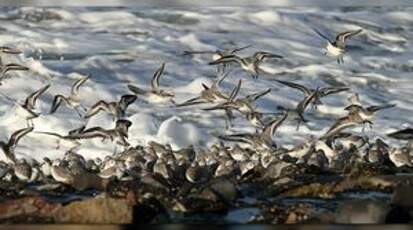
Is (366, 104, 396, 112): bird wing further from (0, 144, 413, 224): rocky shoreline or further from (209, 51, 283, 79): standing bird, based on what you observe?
(209, 51, 283, 79): standing bird

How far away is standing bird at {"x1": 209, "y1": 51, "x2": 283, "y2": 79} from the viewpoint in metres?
10.5

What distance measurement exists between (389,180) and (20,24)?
13.3ft

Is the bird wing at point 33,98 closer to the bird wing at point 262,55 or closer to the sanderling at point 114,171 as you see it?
the sanderling at point 114,171

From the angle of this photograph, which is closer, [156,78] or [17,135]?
[17,135]

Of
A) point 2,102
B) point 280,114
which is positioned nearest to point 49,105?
point 2,102

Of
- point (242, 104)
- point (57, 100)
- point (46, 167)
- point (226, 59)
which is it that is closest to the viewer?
point (46, 167)

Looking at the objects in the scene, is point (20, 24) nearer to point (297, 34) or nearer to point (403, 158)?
point (297, 34)

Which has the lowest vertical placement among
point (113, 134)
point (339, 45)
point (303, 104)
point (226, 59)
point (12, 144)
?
point (12, 144)

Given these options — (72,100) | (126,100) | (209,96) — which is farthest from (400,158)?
(72,100)

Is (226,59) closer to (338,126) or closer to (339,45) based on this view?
(339,45)

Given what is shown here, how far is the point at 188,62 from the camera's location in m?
10.8

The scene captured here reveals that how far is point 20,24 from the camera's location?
11328 mm

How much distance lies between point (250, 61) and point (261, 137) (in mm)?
1001

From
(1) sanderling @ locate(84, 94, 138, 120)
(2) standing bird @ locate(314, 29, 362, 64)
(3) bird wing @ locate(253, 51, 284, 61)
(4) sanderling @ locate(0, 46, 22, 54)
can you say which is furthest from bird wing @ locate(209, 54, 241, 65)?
(4) sanderling @ locate(0, 46, 22, 54)
